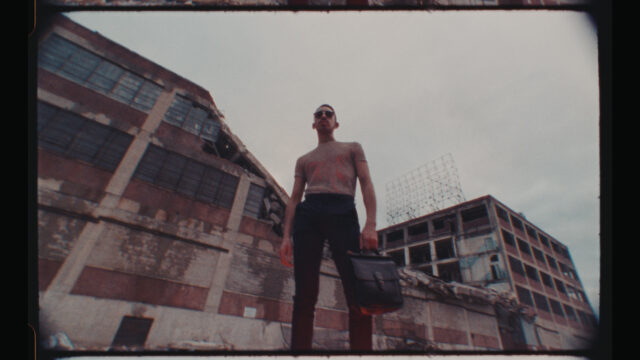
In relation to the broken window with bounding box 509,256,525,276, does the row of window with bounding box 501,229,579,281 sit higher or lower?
higher

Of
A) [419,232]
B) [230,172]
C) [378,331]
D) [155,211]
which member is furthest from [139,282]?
[419,232]

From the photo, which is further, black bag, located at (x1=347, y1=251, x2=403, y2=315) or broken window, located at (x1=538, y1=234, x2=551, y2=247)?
broken window, located at (x1=538, y1=234, x2=551, y2=247)

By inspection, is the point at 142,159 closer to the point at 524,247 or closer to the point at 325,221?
the point at 325,221

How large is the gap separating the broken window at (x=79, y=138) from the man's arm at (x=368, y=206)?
701cm

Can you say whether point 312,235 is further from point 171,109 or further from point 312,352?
point 171,109

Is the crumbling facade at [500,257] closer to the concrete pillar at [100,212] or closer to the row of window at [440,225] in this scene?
the row of window at [440,225]

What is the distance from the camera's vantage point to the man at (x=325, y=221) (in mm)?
2162

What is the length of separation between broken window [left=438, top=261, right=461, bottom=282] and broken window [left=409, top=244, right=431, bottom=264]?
1550 millimetres

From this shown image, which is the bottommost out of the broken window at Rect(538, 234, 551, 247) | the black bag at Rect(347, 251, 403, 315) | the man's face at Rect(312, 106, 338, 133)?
the black bag at Rect(347, 251, 403, 315)

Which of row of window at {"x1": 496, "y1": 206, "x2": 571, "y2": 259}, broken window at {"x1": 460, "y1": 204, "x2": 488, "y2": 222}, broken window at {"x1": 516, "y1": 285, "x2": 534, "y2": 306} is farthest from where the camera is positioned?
row of window at {"x1": 496, "y1": 206, "x2": 571, "y2": 259}

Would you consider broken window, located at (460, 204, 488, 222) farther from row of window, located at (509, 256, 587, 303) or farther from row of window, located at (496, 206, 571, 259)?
row of window, located at (509, 256, 587, 303)

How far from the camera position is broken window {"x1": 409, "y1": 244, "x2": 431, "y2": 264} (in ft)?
84.8

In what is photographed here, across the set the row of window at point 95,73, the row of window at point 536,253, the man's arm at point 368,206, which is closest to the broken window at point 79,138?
the row of window at point 95,73

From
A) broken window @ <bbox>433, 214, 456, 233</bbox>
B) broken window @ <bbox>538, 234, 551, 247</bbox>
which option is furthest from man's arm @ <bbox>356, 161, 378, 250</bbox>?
broken window @ <bbox>538, 234, 551, 247</bbox>
